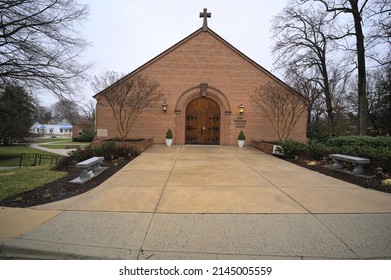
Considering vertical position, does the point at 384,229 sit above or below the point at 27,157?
above

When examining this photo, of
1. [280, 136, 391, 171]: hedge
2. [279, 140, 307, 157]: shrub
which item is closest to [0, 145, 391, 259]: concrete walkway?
[280, 136, 391, 171]: hedge

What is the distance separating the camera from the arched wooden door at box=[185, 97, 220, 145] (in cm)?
1852

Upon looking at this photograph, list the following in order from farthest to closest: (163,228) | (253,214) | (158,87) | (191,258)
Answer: (158,87) < (253,214) < (163,228) < (191,258)

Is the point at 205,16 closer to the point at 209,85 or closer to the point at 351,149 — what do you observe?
the point at 209,85

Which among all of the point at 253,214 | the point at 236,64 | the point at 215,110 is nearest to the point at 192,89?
the point at 215,110

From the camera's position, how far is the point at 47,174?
25.1 feet

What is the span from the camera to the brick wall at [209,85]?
59.4 feet

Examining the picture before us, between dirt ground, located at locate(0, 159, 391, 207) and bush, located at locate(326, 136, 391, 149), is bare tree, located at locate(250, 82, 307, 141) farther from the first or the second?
dirt ground, located at locate(0, 159, 391, 207)

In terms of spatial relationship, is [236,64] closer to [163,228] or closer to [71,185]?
[71,185]

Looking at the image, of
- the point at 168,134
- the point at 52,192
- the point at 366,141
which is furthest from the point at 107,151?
the point at 366,141

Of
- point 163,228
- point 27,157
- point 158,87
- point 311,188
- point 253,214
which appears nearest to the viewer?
point 163,228

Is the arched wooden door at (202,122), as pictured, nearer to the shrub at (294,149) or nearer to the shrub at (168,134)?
the shrub at (168,134)

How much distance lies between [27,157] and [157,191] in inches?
1120

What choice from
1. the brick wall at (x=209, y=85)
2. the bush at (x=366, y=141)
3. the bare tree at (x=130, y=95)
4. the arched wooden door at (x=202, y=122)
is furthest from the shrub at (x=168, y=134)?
the bush at (x=366, y=141)
